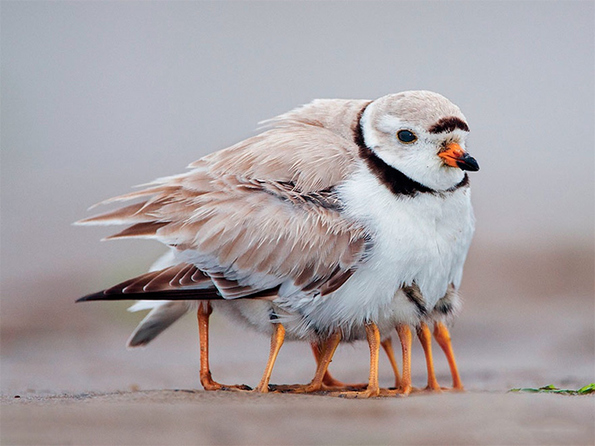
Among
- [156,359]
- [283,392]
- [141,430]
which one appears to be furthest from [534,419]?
[156,359]

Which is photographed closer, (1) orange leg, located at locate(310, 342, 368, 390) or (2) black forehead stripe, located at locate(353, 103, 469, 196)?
(2) black forehead stripe, located at locate(353, 103, 469, 196)

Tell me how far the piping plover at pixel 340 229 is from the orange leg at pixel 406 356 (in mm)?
61

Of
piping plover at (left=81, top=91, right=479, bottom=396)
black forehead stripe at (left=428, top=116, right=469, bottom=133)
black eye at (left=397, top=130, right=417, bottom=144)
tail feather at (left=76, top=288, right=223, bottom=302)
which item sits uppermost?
black forehead stripe at (left=428, top=116, right=469, bottom=133)

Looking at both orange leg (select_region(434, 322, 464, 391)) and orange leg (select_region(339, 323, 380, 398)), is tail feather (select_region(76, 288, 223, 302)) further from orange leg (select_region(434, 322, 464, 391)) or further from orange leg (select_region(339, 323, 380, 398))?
orange leg (select_region(434, 322, 464, 391))

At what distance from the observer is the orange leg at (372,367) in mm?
5797

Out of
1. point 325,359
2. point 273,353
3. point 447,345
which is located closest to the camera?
point 273,353

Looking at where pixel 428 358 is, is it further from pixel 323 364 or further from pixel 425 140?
pixel 425 140

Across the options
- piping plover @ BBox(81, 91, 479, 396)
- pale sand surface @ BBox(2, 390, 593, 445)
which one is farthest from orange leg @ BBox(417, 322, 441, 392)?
pale sand surface @ BBox(2, 390, 593, 445)

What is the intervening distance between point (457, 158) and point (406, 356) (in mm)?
1307

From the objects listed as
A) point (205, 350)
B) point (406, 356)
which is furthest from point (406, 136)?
Answer: point (205, 350)

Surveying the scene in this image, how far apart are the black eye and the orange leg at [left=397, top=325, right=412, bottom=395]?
1170 millimetres

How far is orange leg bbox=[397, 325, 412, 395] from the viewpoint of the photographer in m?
6.04

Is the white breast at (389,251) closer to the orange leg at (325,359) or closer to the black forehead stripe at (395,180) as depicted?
the black forehead stripe at (395,180)

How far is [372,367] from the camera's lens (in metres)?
5.92
